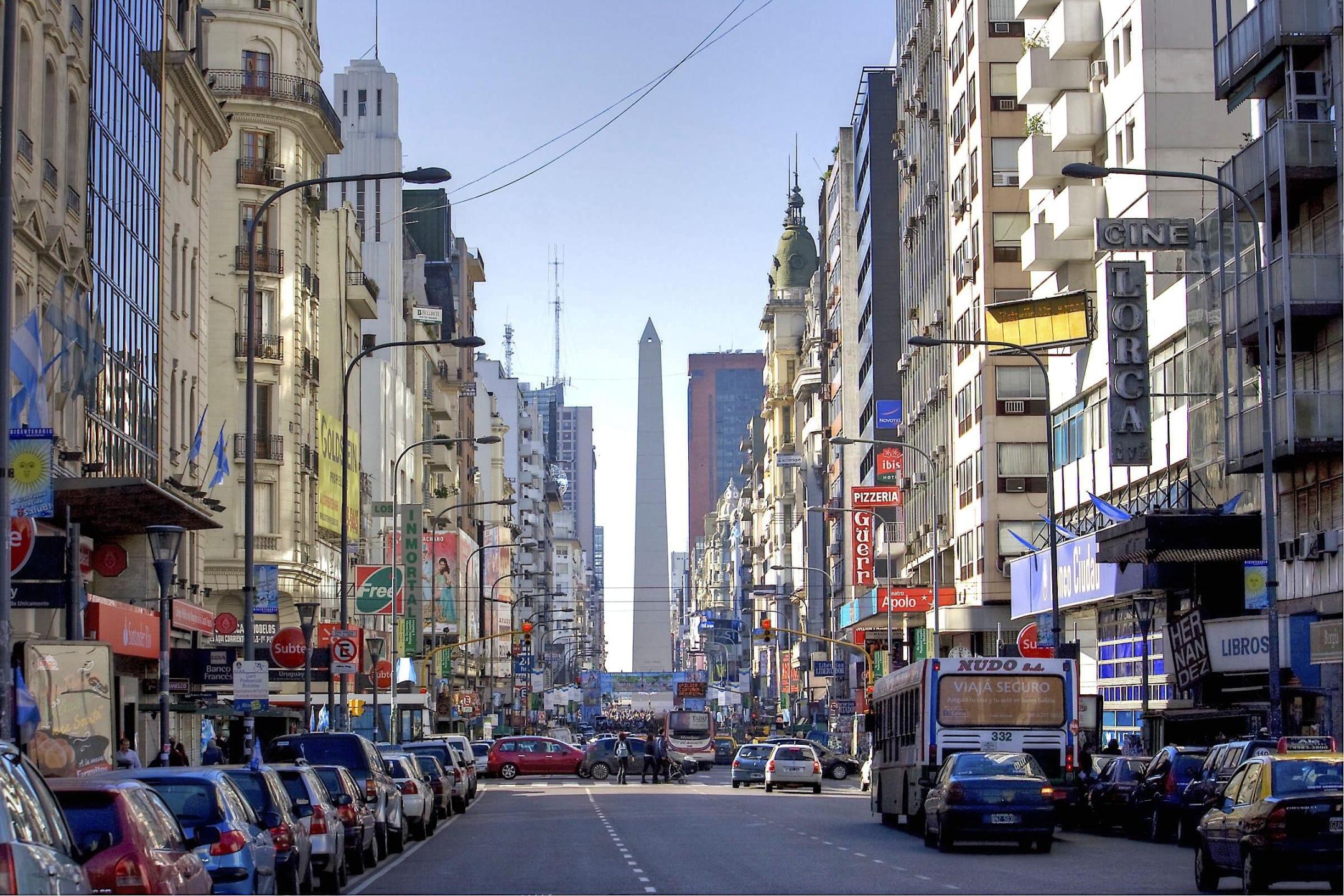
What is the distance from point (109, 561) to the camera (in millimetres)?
38875

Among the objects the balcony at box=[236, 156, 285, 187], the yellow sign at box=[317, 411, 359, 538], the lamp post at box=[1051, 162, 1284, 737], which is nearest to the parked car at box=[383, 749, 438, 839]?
the lamp post at box=[1051, 162, 1284, 737]

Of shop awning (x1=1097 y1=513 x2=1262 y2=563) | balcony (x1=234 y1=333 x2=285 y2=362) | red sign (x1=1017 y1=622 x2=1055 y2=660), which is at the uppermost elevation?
balcony (x1=234 y1=333 x2=285 y2=362)

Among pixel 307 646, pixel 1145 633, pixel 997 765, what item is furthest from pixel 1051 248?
pixel 997 765

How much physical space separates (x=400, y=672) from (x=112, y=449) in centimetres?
4205

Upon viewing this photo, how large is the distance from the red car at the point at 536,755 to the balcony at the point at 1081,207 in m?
31.3

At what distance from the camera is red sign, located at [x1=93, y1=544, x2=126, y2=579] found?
1529 inches

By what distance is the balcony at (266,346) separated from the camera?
6619cm

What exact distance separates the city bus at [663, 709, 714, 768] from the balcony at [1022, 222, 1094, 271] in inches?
1449

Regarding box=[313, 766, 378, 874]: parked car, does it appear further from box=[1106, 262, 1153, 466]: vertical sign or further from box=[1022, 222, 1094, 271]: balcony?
box=[1022, 222, 1094, 271]: balcony

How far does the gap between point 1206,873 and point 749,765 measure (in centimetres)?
4369

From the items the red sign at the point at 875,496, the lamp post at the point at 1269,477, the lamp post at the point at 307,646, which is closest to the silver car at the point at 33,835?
the lamp post at the point at 1269,477

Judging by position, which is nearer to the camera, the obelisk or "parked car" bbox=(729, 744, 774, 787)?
"parked car" bbox=(729, 744, 774, 787)

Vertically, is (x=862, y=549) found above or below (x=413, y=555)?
above

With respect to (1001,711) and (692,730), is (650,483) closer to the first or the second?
(692,730)
